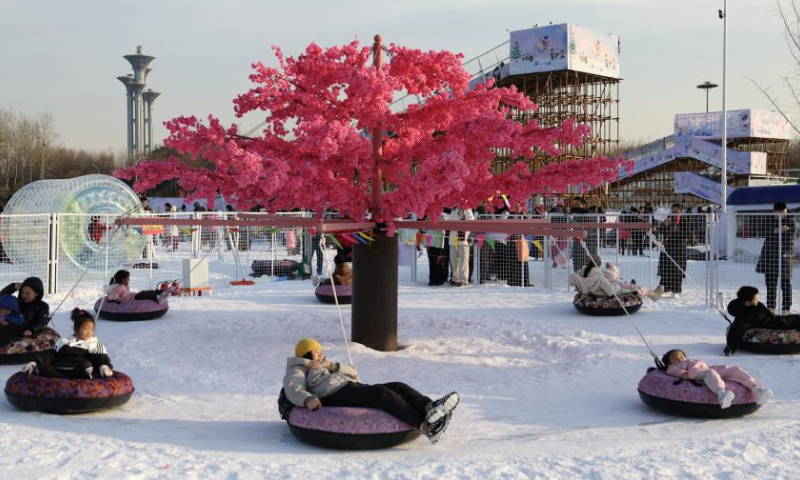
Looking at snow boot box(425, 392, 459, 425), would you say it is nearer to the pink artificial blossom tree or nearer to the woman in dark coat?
the pink artificial blossom tree

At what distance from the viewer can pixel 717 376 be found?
812cm

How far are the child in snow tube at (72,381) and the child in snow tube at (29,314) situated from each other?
233 cm

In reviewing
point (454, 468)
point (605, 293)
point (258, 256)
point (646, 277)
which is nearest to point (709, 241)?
point (605, 293)

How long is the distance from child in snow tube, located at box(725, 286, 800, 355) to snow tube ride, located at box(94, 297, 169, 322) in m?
9.57

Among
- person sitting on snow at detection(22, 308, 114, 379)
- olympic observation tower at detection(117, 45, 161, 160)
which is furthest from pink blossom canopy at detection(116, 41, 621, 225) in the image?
olympic observation tower at detection(117, 45, 161, 160)

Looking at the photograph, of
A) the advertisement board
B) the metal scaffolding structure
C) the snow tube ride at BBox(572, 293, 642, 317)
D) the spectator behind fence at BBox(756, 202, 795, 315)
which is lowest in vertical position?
the snow tube ride at BBox(572, 293, 642, 317)

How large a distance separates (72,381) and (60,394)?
0.57 feet

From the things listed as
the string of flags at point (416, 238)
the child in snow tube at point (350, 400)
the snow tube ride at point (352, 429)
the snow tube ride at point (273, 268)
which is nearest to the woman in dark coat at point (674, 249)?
the string of flags at point (416, 238)

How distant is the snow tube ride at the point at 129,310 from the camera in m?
14.3

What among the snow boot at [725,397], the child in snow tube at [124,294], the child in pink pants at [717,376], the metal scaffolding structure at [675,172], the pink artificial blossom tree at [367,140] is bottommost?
the snow boot at [725,397]

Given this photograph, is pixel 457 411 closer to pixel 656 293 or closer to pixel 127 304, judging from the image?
pixel 127 304

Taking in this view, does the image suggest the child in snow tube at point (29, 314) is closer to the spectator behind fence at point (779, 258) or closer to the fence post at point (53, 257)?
the fence post at point (53, 257)

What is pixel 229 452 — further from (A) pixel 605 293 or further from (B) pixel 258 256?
(B) pixel 258 256

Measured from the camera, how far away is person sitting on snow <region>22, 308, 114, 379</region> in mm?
8500
